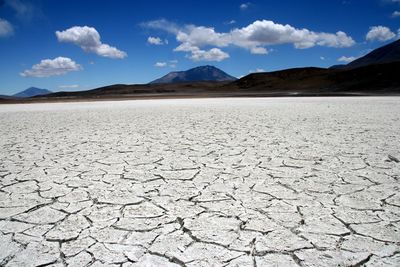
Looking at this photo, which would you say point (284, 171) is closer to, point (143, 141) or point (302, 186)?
point (302, 186)

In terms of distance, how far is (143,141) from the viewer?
Answer: 505 cm

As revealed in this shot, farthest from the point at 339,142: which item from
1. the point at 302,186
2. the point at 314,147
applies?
the point at 302,186

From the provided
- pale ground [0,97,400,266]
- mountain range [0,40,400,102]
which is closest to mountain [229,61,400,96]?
mountain range [0,40,400,102]

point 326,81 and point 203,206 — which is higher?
point 326,81

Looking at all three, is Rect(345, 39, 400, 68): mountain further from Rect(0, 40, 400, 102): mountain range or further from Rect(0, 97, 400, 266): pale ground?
Rect(0, 97, 400, 266): pale ground

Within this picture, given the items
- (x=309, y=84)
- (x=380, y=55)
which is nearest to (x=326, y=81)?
(x=309, y=84)

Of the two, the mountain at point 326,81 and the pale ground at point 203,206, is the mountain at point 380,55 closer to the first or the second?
the mountain at point 326,81

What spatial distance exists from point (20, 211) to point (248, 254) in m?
1.77

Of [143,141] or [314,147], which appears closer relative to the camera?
[314,147]

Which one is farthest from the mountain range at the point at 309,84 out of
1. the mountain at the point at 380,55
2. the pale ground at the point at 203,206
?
the mountain at the point at 380,55

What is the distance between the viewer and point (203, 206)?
7.44 feet

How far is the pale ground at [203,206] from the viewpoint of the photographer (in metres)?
1.65

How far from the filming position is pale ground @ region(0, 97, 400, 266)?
1.65 meters

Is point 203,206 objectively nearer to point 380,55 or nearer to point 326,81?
point 326,81
